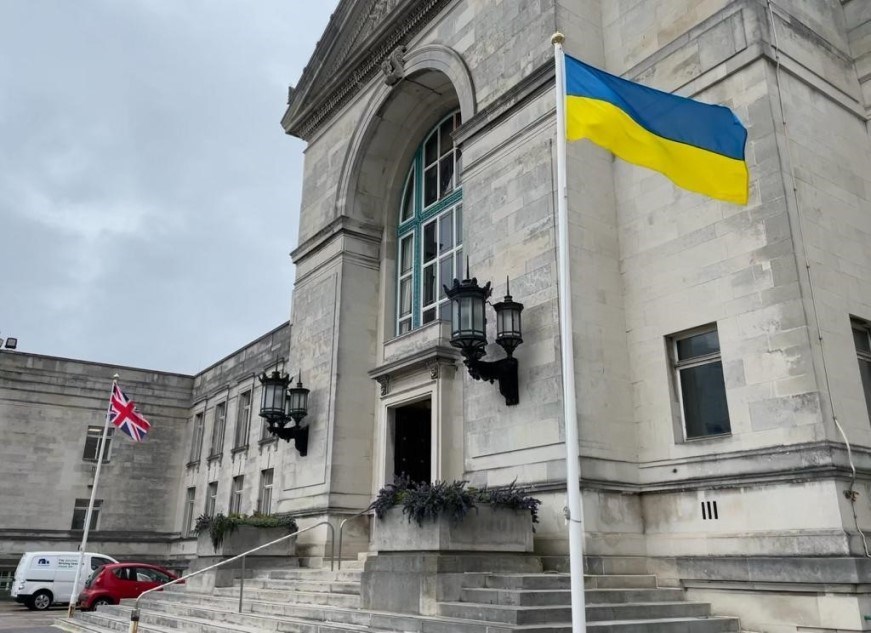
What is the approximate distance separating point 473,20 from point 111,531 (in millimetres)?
25304

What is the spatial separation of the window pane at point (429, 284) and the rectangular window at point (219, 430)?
50.4 feet

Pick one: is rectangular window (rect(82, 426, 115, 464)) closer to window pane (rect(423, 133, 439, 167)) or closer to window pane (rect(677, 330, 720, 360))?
window pane (rect(423, 133, 439, 167))

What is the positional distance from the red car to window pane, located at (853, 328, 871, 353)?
56.3ft

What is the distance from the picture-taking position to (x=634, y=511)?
10.4 metres

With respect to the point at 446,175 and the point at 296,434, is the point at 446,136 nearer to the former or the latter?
the point at 446,175

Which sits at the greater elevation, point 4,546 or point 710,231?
point 710,231

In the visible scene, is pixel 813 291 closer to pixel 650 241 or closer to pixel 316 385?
pixel 650 241

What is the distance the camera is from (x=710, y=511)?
955 centimetres

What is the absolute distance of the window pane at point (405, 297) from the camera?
17.3m

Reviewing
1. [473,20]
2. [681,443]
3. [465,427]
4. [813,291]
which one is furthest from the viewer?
[473,20]

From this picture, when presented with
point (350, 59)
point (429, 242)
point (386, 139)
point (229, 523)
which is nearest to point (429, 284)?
point (429, 242)

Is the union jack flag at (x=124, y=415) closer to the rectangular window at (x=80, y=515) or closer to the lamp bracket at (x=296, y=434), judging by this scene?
the lamp bracket at (x=296, y=434)

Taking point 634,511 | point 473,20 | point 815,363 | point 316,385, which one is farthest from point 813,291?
point 316,385

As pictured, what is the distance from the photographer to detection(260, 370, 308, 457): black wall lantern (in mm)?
16891
